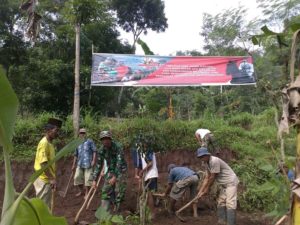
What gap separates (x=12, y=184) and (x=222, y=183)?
5.09m

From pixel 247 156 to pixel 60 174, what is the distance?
402cm

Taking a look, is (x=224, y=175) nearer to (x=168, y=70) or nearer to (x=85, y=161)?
(x=85, y=161)

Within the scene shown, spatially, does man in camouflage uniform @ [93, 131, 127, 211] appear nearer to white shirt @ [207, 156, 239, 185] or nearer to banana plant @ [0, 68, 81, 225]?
white shirt @ [207, 156, 239, 185]

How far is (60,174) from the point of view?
8.43 meters

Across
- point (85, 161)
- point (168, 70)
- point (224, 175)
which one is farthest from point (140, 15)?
point (224, 175)

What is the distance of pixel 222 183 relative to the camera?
5777mm

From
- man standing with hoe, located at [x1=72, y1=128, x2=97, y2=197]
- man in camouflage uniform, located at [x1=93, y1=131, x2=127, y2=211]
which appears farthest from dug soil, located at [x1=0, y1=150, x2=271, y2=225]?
man in camouflage uniform, located at [x1=93, y1=131, x2=127, y2=211]

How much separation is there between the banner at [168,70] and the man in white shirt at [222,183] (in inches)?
123

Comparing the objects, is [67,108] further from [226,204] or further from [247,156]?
[226,204]

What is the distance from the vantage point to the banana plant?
90cm

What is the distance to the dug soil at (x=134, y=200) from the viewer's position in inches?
239

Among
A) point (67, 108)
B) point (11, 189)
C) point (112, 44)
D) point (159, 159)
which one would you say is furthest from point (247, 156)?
point (11, 189)

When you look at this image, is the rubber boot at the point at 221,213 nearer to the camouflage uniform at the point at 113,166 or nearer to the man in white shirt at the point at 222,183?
the man in white shirt at the point at 222,183

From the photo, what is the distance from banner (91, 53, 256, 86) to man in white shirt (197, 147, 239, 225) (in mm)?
3129
